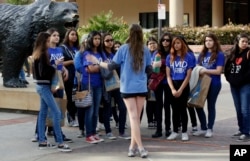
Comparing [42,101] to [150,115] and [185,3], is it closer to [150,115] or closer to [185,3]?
[150,115]

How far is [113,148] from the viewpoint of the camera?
25.3ft

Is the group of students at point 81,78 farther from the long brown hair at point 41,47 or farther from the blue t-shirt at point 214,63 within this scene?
the blue t-shirt at point 214,63

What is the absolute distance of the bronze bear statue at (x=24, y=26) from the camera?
10.5 meters

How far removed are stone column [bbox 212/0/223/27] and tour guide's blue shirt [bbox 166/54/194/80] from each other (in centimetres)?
2289

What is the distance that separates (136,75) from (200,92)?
74.1 inches

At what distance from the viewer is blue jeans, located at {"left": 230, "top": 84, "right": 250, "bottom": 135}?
827cm

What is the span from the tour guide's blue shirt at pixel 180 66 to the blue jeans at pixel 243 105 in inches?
36.3

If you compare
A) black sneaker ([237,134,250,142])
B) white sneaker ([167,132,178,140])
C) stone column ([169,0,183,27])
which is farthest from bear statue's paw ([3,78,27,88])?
stone column ([169,0,183,27])

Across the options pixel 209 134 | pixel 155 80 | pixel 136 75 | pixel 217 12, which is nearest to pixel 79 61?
pixel 155 80

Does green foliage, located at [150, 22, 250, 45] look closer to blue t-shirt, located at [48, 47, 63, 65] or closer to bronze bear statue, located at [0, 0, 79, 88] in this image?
bronze bear statue, located at [0, 0, 79, 88]

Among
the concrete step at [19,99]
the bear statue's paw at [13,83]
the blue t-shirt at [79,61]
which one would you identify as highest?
the blue t-shirt at [79,61]

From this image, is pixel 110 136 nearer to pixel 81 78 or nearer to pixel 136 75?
pixel 81 78

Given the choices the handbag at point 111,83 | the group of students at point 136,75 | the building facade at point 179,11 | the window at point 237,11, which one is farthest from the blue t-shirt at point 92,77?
the window at point 237,11

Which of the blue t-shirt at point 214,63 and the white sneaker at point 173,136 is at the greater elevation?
the blue t-shirt at point 214,63
